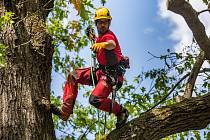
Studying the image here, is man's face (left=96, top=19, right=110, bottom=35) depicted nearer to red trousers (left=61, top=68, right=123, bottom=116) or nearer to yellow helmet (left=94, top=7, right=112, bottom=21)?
yellow helmet (left=94, top=7, right=112, bottom=21)

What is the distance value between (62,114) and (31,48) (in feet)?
2.83

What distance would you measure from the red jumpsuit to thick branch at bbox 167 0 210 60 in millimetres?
797

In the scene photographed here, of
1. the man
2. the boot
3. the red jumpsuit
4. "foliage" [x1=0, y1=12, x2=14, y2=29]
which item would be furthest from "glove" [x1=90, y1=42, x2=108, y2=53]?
"foliage" [x1=0, y1=12, x2=14, y2=29]

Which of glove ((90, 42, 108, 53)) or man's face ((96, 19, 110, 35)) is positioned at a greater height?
man's face ((96, 19, 110, 35))

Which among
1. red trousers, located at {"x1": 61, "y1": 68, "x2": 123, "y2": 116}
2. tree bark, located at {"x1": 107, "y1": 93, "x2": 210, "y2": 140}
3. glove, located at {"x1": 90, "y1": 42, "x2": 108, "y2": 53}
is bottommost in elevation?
tree bark, located at {"x1": 107, "y1": 93, "x2": 210, "y2": 140}

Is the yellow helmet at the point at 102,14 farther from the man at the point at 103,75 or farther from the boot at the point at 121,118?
the boot at the point at 121,118

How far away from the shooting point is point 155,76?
736 cm

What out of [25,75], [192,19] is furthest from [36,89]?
[192,19]

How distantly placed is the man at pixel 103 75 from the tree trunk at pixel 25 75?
0.30 metres

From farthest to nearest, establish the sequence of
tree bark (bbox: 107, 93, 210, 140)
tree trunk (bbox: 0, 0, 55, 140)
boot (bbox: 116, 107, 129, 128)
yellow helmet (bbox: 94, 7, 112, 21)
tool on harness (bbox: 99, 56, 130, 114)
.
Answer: yellow helmet (bbox: 94, 7, 112, 21) → tool on harness (bbox: 99, 56, 130, 114) → boot (bbox: 116, 107, 129, 128) → tree bark (bbox: 107, 93, 210, 140) → tree trunk (bbox: 0, 0, 55, 140)

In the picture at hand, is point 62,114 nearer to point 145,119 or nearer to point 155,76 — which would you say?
point 145,119

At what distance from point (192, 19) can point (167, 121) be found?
133 cm

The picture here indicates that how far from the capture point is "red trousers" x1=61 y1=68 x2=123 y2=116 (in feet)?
14.3

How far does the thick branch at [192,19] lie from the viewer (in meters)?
4.53
